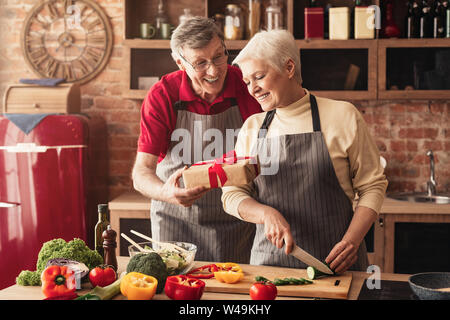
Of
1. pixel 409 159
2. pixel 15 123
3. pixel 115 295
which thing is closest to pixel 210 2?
pixel 15 123

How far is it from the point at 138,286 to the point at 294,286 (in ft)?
1.52

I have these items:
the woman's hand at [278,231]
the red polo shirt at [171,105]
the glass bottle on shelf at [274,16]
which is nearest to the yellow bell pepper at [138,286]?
the woman's hand at [278,231]

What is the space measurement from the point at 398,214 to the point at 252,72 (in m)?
1.76

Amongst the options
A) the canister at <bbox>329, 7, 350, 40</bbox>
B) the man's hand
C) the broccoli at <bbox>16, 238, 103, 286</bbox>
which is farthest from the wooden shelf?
the broccoli at <bbox>16, 238, 103, 286</bbox>

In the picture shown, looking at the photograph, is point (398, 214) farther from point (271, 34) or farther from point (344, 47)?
point (271, 34)

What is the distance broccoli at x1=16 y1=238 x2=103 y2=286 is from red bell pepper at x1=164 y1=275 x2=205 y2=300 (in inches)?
13.3

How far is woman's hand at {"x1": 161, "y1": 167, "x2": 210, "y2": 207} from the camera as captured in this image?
172cm

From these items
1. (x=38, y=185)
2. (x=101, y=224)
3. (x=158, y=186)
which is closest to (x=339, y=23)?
(x=158, y=186)

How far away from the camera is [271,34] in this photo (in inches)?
72.7

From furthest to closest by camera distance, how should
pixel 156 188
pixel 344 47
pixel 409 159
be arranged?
pixel 409 159
pixel 344 47
pixel 156 188

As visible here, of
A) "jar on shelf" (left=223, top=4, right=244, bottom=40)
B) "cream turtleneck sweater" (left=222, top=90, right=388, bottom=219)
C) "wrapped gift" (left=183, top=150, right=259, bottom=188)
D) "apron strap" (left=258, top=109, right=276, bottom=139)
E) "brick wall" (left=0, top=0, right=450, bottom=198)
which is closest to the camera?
"wrapped gift" (left=183, top=150, right=259, bottom=188)

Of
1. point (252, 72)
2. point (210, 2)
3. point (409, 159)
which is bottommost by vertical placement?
point (409, 159)

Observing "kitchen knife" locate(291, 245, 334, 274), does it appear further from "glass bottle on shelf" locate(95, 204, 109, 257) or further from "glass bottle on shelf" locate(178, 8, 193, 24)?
"glass bottle on shelf" locate(178, 8, 193, 24)

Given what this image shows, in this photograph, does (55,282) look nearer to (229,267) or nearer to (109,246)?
(109,246)
